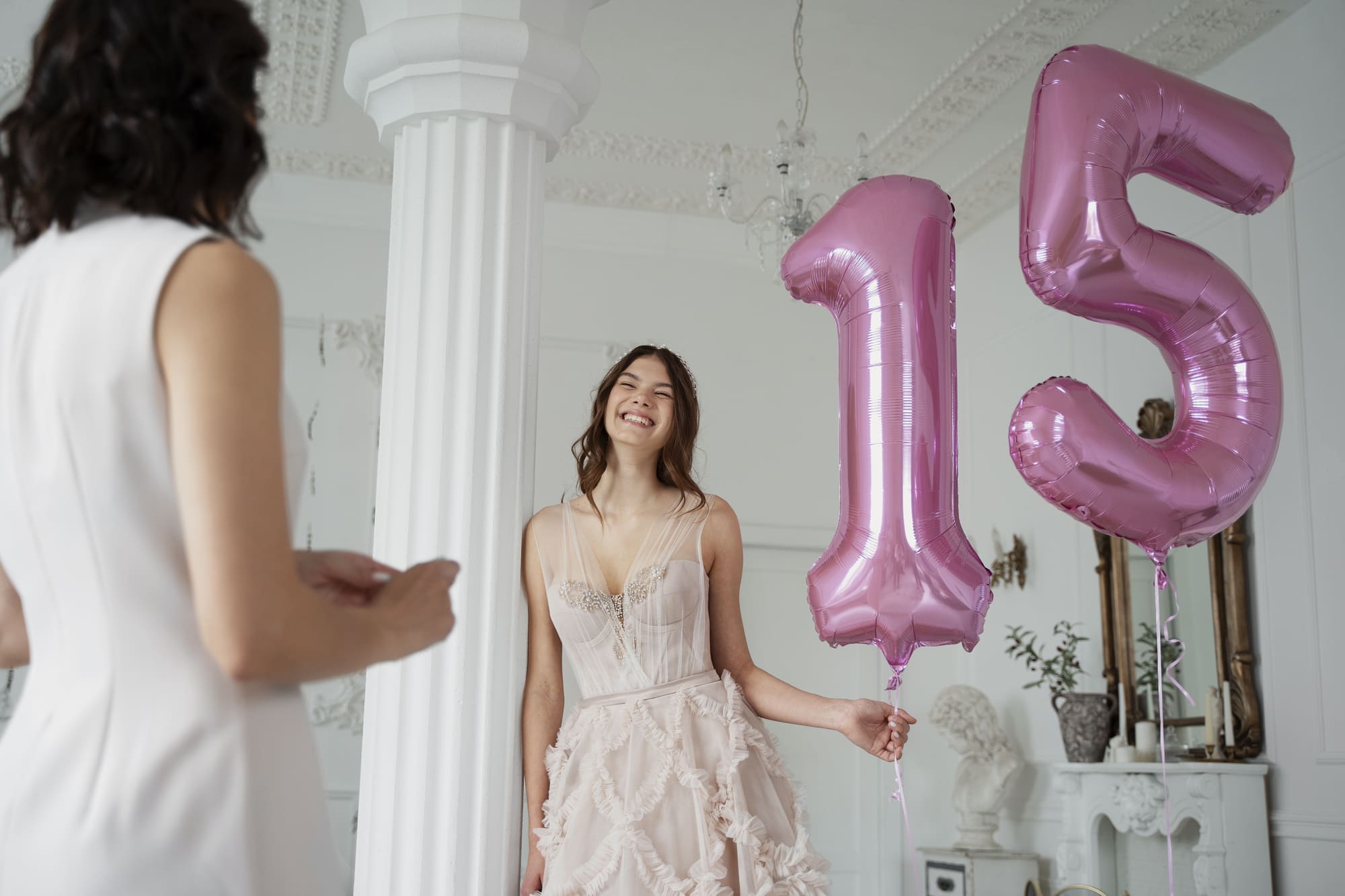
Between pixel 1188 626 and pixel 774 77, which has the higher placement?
pixel 774 77

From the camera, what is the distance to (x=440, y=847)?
2.20 meters

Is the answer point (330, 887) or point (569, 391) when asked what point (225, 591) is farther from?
point (569, 391)

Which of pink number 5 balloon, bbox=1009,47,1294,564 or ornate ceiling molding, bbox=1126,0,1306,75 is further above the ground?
ornate ceiling molding, bbox=1126,0,1306,75

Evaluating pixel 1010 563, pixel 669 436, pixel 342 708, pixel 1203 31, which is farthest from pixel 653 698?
pixel 1010 563

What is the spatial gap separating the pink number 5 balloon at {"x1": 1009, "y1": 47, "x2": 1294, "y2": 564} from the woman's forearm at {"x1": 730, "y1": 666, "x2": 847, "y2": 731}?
1.87ft

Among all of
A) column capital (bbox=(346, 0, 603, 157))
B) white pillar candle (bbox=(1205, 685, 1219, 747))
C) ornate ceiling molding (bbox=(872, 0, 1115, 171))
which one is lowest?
white pillar candle (bbox=(1205, 685, 1219, 747))

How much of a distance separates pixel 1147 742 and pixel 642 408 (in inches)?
106

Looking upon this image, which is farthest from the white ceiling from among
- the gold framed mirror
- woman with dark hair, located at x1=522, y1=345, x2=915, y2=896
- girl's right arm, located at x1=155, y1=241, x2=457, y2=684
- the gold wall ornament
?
girl's right arm, located at x1=155, y1=241, x2=457, y2=684

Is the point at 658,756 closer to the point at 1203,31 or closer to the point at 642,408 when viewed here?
the point at 642,408

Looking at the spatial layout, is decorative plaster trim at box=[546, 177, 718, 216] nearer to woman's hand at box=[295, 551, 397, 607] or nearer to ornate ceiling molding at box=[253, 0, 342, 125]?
ornate ceiling molding at box=[253, 0, 342, 125]

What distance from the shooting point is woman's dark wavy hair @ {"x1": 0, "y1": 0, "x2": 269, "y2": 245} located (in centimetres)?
89

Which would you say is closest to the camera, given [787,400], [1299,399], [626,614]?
[626,614]

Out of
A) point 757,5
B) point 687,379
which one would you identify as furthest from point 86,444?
point 757,5

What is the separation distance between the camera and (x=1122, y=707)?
4.56 meters
